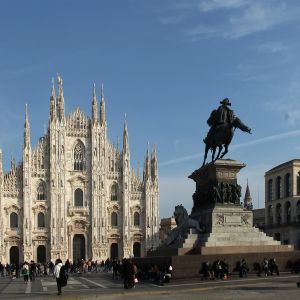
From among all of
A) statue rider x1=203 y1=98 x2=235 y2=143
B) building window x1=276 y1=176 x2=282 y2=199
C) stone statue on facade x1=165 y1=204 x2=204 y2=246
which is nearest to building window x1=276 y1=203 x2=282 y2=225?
building window x1=276 y1=176 x2=282 y2=199

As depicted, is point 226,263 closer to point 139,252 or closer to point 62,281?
point 62,281

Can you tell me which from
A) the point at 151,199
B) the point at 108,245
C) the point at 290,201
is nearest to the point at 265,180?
the point at 290,201

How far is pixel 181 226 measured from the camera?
27125 millimetres

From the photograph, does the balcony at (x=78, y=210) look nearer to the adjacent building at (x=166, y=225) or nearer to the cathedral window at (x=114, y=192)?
the cathedral window at (x=114, y=192)

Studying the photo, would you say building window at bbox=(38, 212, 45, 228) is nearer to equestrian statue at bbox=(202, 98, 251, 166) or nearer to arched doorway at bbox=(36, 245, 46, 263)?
arched doorway at bbox=(36, 245, 46, 263)

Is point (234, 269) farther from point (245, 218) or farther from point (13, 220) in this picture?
point (13, 220)

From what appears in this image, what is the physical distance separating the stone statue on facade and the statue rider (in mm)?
3694

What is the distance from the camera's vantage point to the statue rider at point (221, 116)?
27094 millimetres

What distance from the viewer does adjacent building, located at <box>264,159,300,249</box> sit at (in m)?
79.0

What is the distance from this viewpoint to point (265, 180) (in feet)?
292

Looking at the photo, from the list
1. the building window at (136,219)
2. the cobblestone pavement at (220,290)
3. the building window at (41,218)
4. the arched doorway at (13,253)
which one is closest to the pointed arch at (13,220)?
the arched doorway at (13,253)

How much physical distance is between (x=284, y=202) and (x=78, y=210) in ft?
93.3

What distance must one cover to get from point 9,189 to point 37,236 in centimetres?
648

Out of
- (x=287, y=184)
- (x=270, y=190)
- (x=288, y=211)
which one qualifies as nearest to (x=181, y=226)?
(x=287, y=184)
